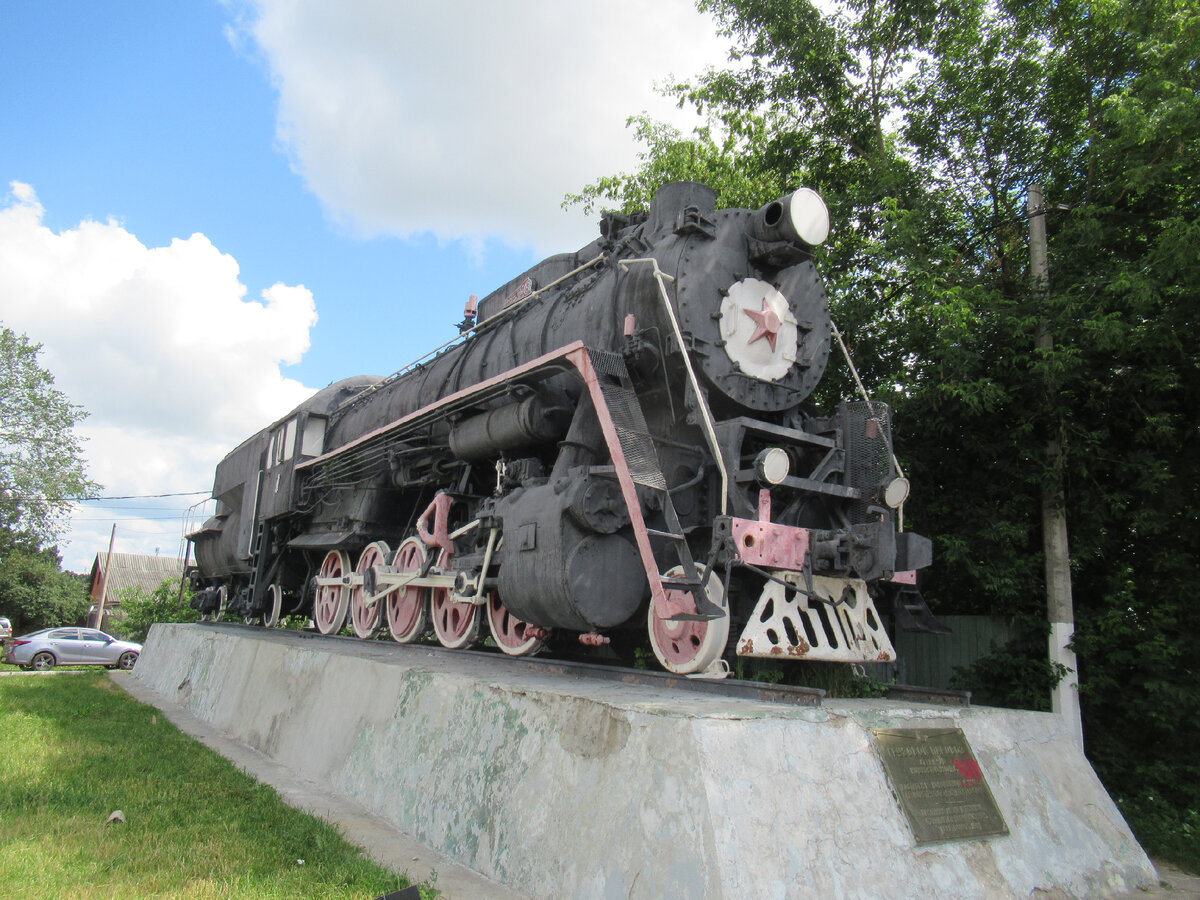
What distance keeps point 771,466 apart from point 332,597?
6.67 meters

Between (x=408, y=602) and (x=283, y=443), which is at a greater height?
(x=283, y=443)

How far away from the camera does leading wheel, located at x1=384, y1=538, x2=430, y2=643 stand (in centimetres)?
765

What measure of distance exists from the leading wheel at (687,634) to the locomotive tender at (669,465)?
13 mm

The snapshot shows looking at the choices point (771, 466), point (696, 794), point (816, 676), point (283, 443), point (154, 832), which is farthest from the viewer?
point (283, 443)

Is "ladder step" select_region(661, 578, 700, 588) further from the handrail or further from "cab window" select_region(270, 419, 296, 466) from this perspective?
"cab window" select_region(270, 419, 296, 466)

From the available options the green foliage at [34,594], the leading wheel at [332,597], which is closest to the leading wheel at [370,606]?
the leading wheel at [332,597]

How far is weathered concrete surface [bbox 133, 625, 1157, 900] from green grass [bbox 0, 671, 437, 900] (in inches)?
20.5

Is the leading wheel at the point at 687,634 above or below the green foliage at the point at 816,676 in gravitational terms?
above

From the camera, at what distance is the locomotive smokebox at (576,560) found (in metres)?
4.88

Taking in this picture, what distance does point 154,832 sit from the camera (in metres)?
4.36

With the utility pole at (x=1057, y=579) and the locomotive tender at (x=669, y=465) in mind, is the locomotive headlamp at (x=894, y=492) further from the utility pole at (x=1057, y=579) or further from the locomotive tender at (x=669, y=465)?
the utility pole at (x=1057, y=579)

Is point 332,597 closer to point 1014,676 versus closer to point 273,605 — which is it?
point 273,605

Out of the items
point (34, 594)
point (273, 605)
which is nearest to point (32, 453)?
point (34, 594)

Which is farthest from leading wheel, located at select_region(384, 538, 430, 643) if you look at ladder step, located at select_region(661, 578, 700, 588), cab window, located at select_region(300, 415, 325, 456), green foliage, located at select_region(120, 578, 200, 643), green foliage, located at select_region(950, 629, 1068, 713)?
green foliage, located at select_region(120, 578, 200, 643)
